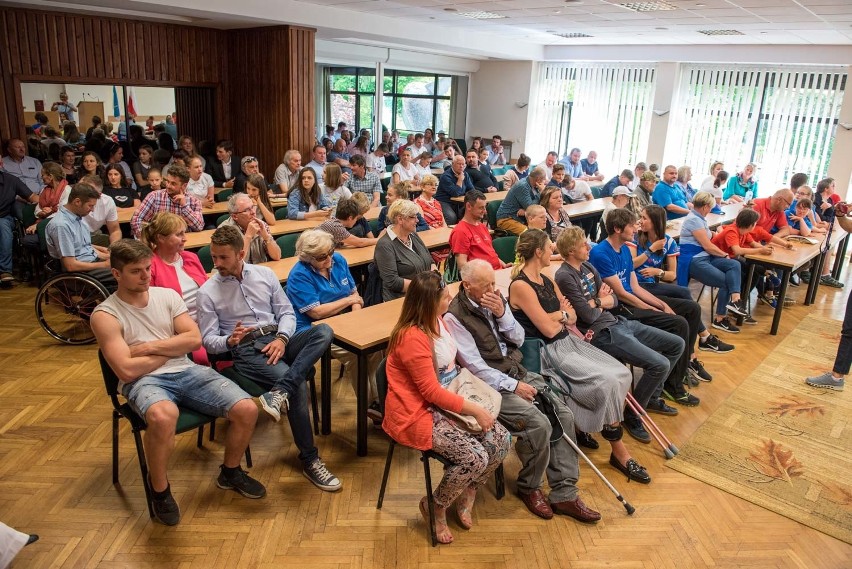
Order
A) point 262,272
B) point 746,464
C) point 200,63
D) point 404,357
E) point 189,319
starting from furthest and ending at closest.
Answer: point 200,63, point 746,464, point 262,272, point 189,319, point 404,357

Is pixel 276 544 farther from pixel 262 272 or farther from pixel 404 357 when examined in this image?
pixel 262 272

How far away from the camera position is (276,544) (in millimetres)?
3012

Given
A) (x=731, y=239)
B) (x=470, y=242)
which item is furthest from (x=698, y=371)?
(x=470, y=242)

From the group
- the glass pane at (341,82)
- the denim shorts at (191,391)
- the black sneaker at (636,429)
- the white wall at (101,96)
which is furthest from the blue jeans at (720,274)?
the glass pane at (341,82)

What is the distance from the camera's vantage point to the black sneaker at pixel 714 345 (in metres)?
5.83

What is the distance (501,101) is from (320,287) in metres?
12.9

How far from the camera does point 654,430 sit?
4.07 metres

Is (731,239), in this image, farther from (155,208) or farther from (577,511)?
(155,208)

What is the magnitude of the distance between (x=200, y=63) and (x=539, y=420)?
340 inches

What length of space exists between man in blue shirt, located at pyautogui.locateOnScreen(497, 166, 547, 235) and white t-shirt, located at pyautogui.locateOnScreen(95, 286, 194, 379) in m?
4.61

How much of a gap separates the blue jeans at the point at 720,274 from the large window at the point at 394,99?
9389mm

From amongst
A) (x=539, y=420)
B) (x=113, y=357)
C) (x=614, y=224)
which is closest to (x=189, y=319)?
(x=113, y=357)

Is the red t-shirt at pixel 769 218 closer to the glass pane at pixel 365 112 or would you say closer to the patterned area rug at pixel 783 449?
the patterned area rug at pixel 783 449

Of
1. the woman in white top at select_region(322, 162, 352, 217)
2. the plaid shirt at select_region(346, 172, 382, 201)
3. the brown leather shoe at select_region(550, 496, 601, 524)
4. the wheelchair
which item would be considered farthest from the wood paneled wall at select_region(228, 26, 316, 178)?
the brown leather shoe at select_region(550, 496, 601, 524)
